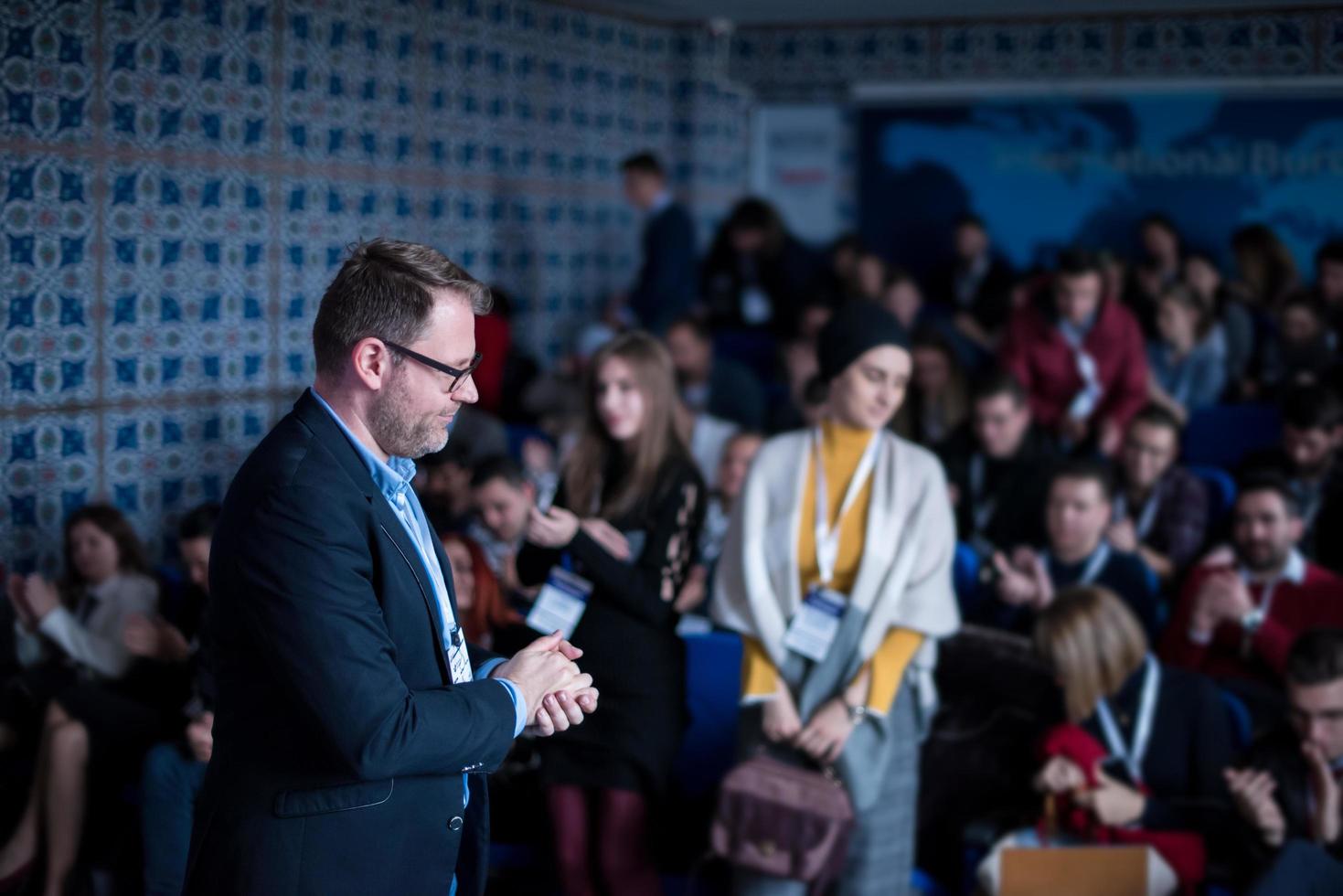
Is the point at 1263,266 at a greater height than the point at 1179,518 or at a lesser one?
greater

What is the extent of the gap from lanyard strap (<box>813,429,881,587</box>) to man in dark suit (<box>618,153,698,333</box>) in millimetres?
4139

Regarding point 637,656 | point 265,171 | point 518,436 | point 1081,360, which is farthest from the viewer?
point 518,436

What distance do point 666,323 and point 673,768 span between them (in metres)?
3.66

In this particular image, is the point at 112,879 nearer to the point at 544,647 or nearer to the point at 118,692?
the point at 118,692

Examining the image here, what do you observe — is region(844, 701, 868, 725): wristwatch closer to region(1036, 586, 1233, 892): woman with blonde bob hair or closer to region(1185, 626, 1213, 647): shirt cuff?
region(1036, 586, 1233, 892): woman with blonde bob hair

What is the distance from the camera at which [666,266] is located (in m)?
7.54

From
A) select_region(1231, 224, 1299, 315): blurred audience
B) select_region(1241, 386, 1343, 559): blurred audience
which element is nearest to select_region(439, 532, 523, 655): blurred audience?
select_region(1241, 386, 1343, 559): blurred audience

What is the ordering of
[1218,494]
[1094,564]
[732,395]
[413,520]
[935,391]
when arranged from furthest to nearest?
1. [732,395]
2. [935,391]
3. [1218,494]
4. [1094,564]
5. [413,520]

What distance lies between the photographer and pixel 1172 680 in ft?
11.8

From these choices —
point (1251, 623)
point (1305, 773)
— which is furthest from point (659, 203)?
point (1305, 773)

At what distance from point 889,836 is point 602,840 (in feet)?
2.20

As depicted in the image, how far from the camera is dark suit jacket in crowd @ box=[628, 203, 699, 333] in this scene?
7488 mm

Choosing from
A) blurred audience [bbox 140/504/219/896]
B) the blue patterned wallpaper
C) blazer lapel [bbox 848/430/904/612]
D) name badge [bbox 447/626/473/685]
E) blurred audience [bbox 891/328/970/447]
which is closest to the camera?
name badge [bbox 447/626/473/685]

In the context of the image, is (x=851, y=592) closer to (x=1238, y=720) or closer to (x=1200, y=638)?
(x=1238, y=720)
